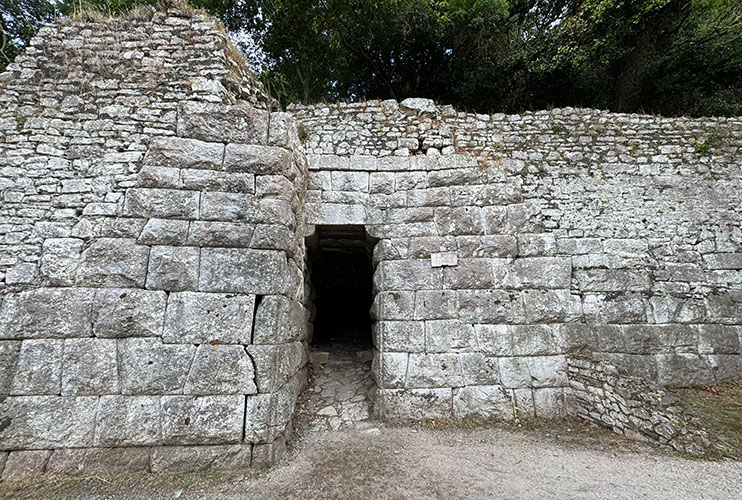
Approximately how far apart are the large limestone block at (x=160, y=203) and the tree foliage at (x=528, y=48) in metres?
5.40

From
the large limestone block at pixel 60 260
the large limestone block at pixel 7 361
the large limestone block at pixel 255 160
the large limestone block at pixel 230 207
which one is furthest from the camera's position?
the large limestone block at pixel 255 160

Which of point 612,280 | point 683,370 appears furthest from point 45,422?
point 683,370

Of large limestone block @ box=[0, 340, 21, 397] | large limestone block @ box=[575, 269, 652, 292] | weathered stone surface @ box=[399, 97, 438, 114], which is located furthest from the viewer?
weathered stone surface @ box=[399, 97, 438, 114]

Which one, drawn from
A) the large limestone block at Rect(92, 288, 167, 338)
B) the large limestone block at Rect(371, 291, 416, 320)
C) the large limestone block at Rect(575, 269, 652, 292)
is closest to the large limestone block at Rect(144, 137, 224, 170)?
the large limestone block at Rect(92, 288, 167, 338)

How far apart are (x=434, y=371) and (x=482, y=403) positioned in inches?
29.3

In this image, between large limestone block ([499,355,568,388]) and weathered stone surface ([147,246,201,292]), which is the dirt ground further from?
weathered stone surface ([147,246,201,292])

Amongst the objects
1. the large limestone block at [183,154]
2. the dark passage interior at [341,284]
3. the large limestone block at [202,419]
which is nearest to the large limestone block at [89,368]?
the large limestone block at [202,419]

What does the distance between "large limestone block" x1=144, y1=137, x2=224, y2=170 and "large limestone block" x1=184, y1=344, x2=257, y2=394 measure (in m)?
2.00

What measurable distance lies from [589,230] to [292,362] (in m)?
4.66

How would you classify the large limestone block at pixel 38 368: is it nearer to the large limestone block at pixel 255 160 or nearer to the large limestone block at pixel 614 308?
the large limestone block at pixel 255 160

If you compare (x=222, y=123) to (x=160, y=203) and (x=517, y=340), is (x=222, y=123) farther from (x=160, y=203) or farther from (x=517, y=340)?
(x=517, y=340)

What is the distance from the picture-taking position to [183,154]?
12.0ft

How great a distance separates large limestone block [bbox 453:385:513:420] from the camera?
428 cm

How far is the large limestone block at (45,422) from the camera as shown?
298 cm
